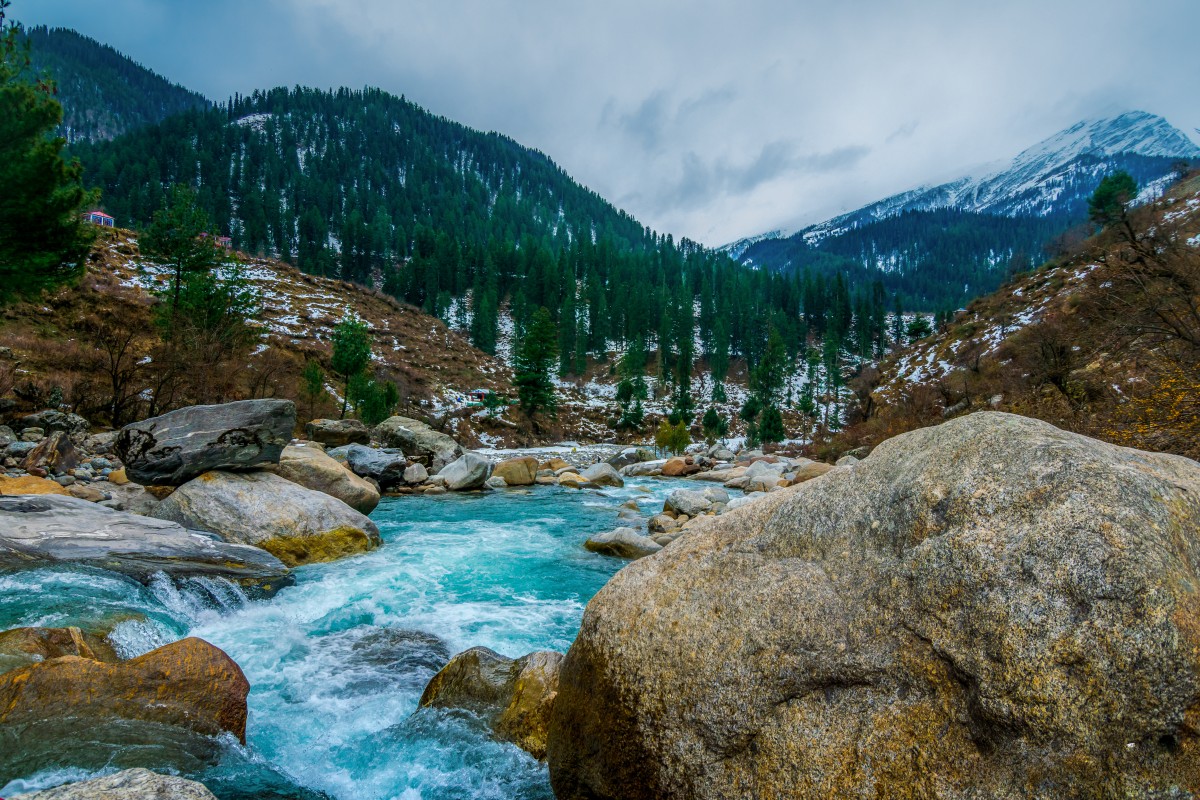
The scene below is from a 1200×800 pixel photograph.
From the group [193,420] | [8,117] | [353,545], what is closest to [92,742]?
[353,545]

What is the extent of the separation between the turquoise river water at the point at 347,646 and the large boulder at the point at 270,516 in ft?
1.97

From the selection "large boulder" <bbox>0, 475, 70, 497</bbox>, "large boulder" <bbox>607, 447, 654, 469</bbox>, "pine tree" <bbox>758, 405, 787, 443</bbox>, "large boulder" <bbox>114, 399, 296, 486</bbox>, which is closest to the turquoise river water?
"large boulder" <bbox>114, 399, 296, 486</bbox>

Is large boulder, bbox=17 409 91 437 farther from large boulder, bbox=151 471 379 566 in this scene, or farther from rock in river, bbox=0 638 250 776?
rock in river, bbox=0 638 250 776

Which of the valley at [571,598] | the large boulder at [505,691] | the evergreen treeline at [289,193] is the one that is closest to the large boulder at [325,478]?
the valley at [571,598]

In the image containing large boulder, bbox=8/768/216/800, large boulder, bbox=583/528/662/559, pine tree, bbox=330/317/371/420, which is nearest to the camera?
large boulder, bbox=8/768/216/800

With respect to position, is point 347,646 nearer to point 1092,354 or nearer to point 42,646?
point 42,646

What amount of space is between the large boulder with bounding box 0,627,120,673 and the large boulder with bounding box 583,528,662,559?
9.00 m

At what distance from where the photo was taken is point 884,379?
4856 centimetres

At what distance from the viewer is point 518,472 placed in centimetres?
2623

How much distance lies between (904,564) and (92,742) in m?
5.90

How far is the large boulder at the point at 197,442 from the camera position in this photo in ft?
35.9

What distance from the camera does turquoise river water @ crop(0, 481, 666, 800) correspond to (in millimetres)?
4520

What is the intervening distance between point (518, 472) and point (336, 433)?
8.57m

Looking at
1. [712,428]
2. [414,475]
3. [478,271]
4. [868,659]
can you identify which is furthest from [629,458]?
[478,271]
